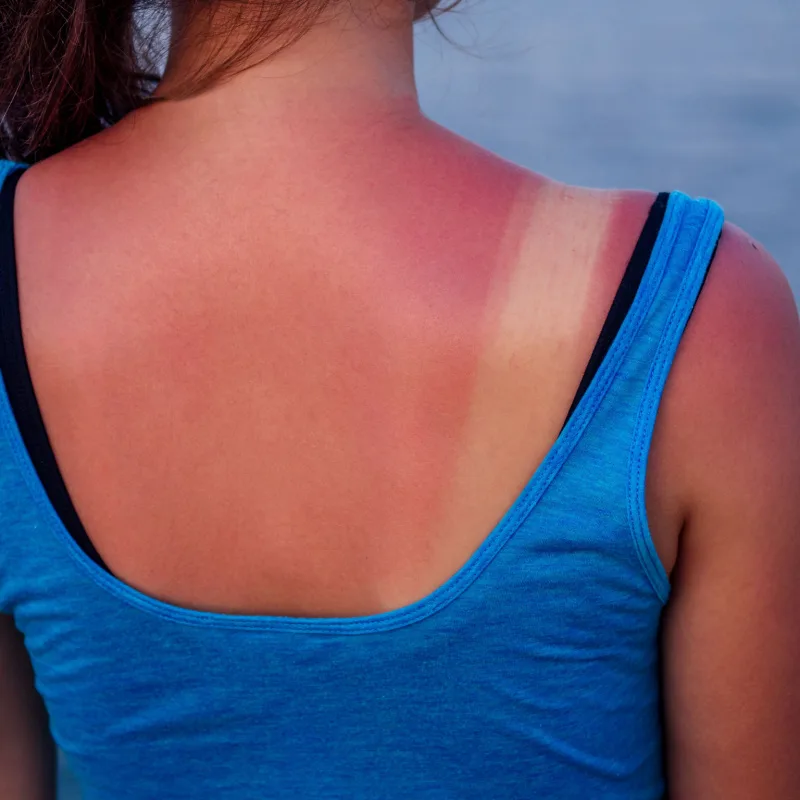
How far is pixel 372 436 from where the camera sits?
90cm

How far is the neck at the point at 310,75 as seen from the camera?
915 mm

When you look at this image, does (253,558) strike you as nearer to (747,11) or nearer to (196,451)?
(196,451)

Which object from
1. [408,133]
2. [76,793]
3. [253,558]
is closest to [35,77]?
[408,133]

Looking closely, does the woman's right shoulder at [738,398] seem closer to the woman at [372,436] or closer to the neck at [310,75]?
the woman at [372,436]

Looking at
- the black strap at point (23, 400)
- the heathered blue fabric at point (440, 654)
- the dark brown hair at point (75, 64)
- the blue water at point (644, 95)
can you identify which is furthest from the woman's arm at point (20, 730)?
the blue water at point (644, 95)

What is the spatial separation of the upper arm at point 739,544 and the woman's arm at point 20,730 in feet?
2.22

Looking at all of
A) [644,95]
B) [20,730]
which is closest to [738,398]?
[20,730]

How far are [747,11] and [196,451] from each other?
5175mm

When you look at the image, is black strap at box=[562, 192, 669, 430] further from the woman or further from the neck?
the neck

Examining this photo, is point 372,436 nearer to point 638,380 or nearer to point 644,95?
point 638,380

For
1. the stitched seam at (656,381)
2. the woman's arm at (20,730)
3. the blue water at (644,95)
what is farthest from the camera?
the blue water at (644,95)

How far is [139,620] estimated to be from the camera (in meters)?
0.94

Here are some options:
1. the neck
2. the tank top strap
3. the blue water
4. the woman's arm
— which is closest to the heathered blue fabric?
the tank top strap

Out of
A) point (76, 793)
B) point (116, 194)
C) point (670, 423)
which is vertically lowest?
point (76, 793)
